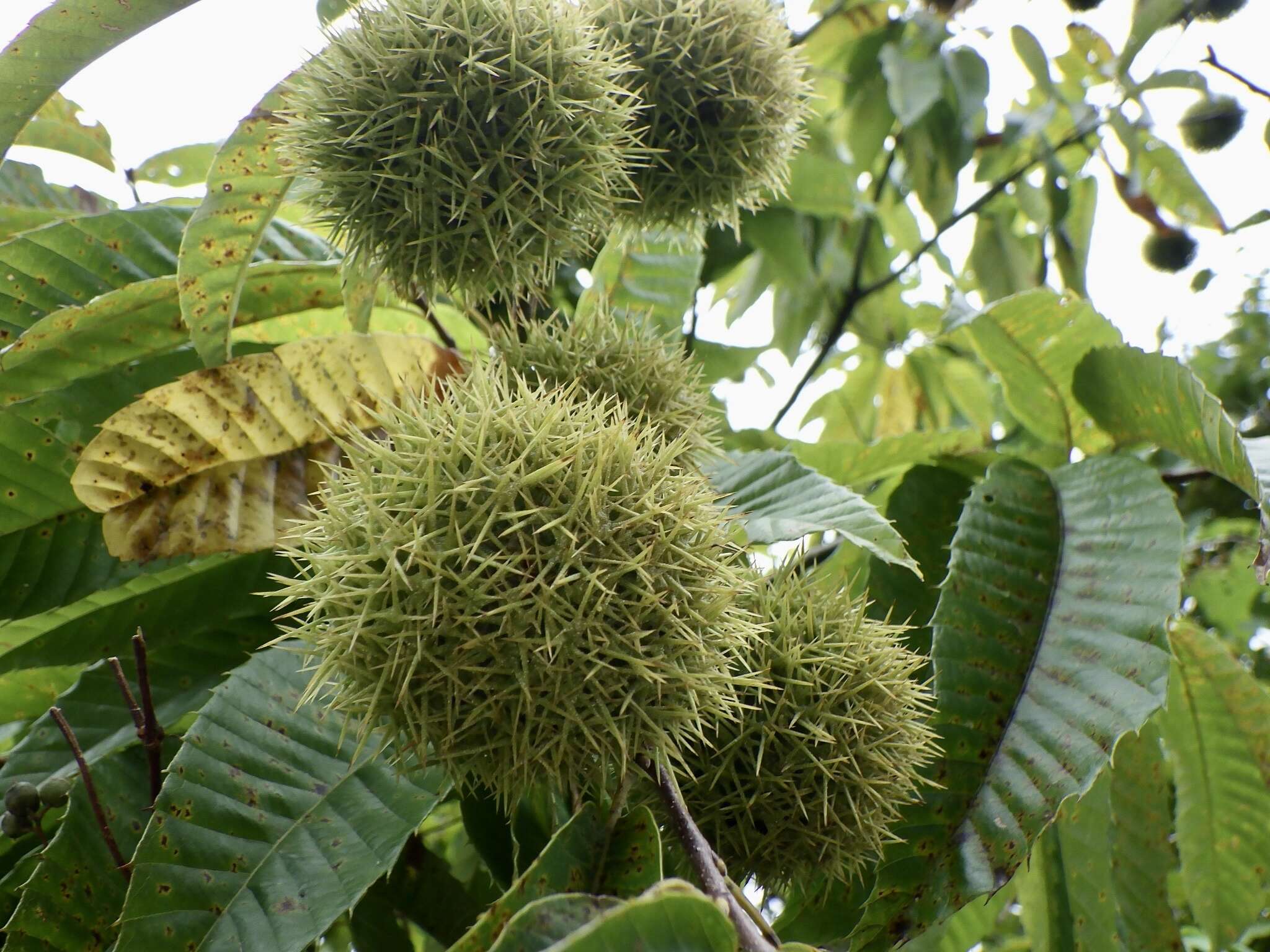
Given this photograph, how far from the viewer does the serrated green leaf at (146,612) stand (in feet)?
3.53

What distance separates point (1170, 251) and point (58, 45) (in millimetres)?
2390

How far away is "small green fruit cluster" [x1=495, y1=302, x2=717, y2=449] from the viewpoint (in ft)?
3.08

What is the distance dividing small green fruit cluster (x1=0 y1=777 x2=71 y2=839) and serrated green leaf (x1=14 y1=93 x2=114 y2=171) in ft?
3.46

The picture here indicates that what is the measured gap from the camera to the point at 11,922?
31.2 inches

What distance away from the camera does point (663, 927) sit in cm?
54

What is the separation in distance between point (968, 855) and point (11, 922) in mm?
811

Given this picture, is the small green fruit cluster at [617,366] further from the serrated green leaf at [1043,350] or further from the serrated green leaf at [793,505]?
the serrated green leaf at [1043,350]

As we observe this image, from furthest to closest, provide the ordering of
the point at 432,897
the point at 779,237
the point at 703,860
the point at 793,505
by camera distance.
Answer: the point at 779,237 → the point at 432,897 → the point at 793,505 → the point at 703,860

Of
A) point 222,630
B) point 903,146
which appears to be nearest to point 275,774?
point 222,630

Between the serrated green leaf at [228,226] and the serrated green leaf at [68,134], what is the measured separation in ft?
2.47

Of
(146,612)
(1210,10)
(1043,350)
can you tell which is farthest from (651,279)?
(1210,10)

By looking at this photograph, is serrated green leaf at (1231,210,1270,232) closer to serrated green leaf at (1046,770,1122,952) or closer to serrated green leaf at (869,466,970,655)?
serrated green leaf at (869,466,970,655)

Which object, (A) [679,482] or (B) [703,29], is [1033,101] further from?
(A) [679,482]

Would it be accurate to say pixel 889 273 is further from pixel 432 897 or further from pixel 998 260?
pixel 432 897
